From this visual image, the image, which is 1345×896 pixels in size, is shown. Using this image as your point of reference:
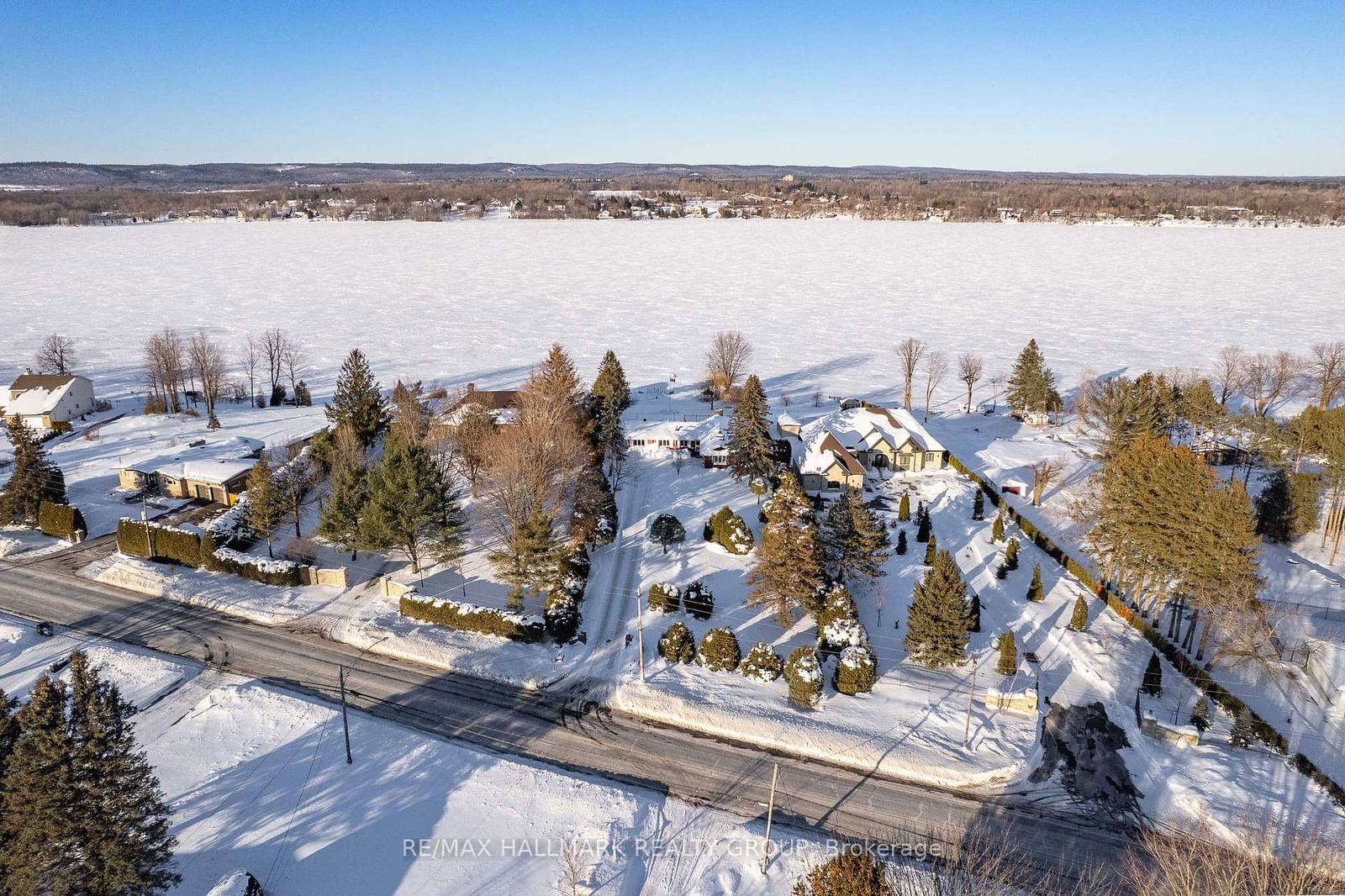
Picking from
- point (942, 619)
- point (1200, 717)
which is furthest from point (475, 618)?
point (1200, 717)

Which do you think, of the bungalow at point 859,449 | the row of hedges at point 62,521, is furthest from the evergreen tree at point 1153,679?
the row of hedges at point 62,521

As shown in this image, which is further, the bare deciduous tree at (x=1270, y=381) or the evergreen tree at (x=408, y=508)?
the bare deciduous tree at (x=1270, y=381)

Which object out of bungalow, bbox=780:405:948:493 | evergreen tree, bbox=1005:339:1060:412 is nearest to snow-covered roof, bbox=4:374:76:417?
bungalow, bbox=780:405:948:493

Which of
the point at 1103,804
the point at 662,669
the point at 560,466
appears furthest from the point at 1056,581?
the point at 560,466

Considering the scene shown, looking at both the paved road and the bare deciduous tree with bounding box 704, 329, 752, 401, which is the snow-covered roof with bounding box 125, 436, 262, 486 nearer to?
the paved road

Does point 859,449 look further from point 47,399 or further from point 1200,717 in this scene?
point 47,399

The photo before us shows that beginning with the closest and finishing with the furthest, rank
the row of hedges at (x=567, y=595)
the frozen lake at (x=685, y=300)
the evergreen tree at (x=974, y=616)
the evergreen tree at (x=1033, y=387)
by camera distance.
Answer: the row of hedges at (x=567, y=595)
the evergreen tree at (x=974, y=616)
the evergreen tree at (x=1033, y=387)
the frozen lake at (x=685, y=300)

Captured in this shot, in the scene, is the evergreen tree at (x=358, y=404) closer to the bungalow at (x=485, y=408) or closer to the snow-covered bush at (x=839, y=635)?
the bungalow at (x=485, y=408)
